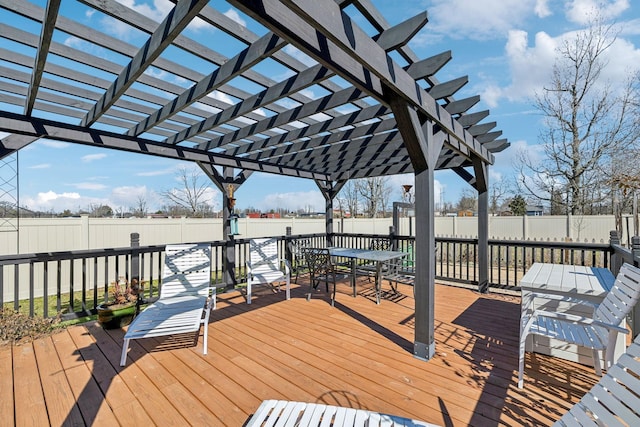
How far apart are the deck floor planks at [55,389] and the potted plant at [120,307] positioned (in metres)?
0.52

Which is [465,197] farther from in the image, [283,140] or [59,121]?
[59,121]

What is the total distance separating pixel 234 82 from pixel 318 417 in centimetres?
296

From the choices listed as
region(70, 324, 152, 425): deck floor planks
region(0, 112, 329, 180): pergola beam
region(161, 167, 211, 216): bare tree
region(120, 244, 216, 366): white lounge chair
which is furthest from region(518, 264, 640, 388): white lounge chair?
region(161, 167, 211, 216): bare tree

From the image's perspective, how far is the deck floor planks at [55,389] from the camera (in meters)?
2.00

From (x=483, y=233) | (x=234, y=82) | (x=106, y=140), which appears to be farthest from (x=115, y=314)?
(x=483, y=233)

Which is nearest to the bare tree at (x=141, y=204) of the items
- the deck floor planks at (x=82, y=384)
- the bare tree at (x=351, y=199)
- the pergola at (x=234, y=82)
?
the bare tree at (x=351, y=199)

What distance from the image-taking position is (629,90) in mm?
8961

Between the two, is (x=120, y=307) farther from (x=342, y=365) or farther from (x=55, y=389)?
(x=342, y=365)

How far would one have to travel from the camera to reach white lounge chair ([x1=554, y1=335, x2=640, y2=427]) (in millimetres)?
1143

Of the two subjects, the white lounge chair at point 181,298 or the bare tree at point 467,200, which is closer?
the white lounge chair at point 181,298

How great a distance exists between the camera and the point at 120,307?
3.69 m

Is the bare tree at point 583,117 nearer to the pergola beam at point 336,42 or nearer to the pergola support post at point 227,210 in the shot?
the pergola beam at point 336,42

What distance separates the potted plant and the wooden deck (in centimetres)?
14

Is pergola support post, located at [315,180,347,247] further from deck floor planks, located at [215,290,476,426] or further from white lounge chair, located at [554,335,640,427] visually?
white lounge chair, located at [554,335,640,427]
